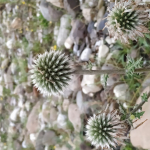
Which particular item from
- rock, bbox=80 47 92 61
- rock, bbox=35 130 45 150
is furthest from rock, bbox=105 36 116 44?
rock, bbox=35 130 45 150

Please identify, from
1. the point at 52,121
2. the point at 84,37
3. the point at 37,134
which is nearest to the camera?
the point at 84,37

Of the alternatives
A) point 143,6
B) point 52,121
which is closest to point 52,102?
point 52,121

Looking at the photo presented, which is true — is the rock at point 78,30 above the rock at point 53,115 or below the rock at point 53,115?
above

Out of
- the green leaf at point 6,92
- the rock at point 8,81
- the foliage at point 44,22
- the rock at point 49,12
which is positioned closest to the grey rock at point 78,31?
the rock at point 49,12

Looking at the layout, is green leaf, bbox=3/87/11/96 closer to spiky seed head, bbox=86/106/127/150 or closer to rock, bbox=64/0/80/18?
rock, bbox=64/0/80/18

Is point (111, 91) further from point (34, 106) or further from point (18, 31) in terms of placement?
point (18, 31)

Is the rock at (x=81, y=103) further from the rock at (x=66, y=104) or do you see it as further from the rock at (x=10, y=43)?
the rock at (x=10, y=43)
